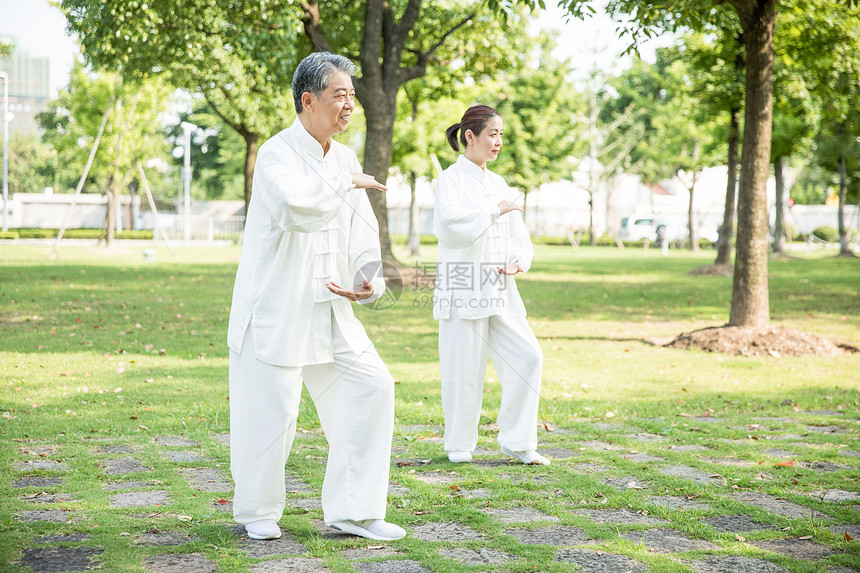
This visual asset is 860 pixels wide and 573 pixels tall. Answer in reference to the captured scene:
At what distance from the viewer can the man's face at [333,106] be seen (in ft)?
12.0

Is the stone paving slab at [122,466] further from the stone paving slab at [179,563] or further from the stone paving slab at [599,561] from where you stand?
the stone paving slab at [599,561]

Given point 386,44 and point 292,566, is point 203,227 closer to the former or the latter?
point 386,44

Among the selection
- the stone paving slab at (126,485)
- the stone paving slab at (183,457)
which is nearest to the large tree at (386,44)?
the stone paving slab at (183,457)

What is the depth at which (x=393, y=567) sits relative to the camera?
11.1 ft

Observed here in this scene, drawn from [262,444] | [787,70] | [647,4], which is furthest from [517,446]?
[787,70]

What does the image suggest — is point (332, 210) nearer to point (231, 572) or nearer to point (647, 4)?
point (231, 572)

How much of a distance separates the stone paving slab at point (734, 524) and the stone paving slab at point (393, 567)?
5.06 feet

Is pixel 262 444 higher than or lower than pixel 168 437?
higher

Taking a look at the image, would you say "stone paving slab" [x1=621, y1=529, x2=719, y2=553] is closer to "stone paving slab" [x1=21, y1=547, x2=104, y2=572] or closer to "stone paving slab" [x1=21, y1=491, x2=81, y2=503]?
"stone paving slab" [x1=21, y1=547, x2=104, y2=572]

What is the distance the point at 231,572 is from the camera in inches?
128

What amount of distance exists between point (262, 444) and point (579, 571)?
149 cm

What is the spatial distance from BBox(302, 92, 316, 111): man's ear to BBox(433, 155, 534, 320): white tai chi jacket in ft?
5.36

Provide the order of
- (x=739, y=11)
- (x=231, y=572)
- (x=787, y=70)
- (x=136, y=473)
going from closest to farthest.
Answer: (x=231, y=572) < (x=136, y=473) < (x=739, y=11) < (x=787, y=70)

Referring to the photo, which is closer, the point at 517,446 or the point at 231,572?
the point at 231,572
